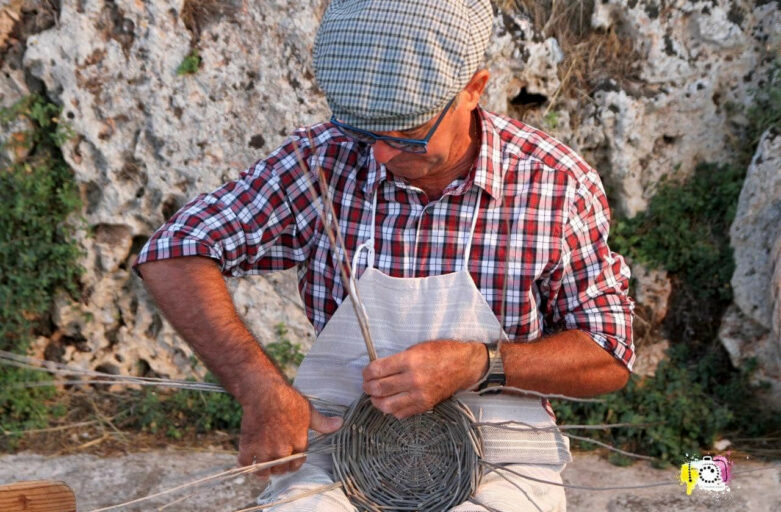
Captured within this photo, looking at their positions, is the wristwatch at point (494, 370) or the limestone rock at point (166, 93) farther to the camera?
the limestone rock at point (166, 93)

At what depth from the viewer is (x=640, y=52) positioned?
3.20 metres

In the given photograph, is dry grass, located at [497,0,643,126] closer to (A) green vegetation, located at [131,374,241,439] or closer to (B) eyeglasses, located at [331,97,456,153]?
(B) eyeglasses, located at [331,97,456,153]

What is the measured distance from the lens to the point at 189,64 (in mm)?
3186

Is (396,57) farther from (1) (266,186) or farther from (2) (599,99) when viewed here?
(2) (599,99)

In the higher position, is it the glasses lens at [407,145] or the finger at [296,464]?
the glasses lens at [407,145]

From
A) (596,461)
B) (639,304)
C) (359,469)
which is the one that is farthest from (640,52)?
(359,469)

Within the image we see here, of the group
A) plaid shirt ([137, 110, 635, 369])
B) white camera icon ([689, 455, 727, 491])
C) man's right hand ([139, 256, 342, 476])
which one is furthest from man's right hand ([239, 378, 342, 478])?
white camera icon ([689, 455, 727, 491])

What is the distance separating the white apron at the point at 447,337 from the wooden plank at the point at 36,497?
0.47 m

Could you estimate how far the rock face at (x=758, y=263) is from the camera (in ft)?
9.79

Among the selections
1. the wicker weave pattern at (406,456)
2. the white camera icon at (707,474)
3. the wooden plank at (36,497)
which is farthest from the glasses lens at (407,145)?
the white camera icon at (707,474)

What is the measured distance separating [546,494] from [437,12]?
1.14m

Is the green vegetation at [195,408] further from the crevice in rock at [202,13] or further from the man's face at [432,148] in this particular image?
the man's face at [432,148]

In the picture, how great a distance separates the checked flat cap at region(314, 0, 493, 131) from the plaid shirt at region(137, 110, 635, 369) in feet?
0.95

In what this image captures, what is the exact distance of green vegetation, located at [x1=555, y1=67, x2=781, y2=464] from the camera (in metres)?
3.05
